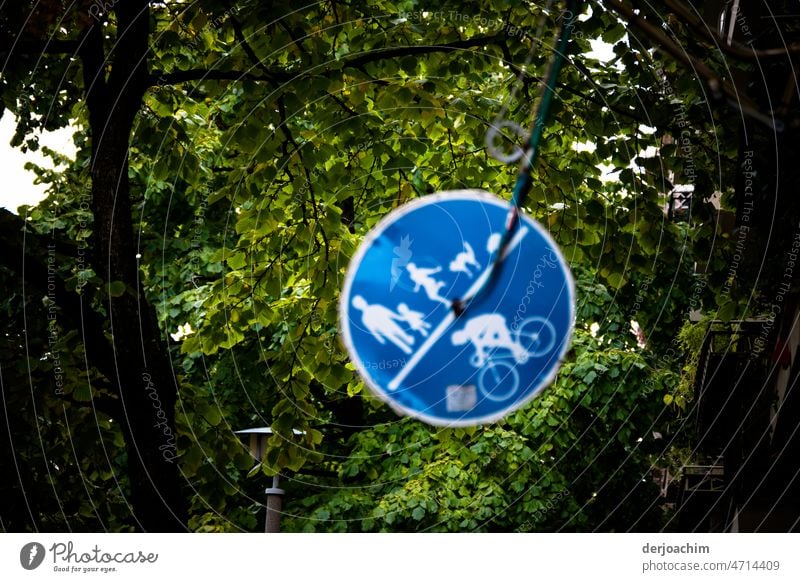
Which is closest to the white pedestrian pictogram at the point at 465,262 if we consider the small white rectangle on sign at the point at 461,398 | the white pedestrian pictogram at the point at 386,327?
the white pedestrian pictogram at the point at 386,327

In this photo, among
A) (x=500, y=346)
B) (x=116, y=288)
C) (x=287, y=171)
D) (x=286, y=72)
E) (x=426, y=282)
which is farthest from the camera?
(x=287, y=171)

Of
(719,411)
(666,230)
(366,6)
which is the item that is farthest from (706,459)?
(366,6)

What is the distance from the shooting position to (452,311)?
6121 mm

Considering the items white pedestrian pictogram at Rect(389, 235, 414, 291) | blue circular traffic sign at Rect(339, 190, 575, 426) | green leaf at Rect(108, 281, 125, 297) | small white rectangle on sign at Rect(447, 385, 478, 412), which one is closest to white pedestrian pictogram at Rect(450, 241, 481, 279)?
blue circular traffic sign at Rect(339, 190, 575, 426)

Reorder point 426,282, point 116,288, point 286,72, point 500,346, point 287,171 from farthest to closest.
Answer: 1. point 287,171
2. point 286,72
3. point 500,346
4. point 426,282
5. point 116,288

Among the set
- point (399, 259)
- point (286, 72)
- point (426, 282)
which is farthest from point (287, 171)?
point (426, 282)

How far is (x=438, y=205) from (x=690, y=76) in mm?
1785

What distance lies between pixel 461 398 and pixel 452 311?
2.04ft

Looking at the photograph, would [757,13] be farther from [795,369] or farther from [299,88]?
[299,88]

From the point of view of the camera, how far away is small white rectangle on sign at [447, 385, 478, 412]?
20.5 feet

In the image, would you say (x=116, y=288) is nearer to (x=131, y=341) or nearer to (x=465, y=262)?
(x=131, y=341)

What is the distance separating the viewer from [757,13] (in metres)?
7.07

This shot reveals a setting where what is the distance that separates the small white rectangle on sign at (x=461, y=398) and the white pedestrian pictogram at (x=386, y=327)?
1.10 ft

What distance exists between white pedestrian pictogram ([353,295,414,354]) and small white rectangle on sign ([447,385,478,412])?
0.34 metres
